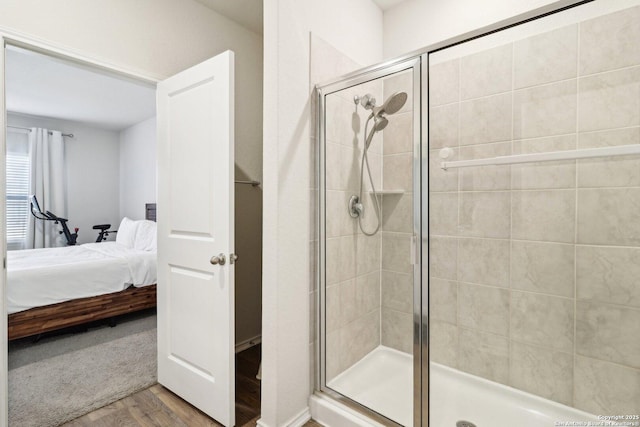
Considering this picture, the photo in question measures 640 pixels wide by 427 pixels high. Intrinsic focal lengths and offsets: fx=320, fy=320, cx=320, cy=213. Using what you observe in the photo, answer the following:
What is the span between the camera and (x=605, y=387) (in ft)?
4.95

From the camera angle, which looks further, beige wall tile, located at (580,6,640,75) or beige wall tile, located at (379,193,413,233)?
beige wall tile, located at (379,193,413,233)

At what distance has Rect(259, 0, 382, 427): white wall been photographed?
1.56m

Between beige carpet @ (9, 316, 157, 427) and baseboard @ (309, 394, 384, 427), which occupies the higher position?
baseboard @ (309, 394, 384, 427)

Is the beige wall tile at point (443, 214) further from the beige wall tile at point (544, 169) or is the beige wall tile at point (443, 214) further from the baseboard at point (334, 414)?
the baseboard at point (334, 414)

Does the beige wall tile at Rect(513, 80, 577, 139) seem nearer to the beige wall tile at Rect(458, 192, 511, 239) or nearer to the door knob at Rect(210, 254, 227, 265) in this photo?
the beige wall tile at Rect(458, 192, 511, 239)

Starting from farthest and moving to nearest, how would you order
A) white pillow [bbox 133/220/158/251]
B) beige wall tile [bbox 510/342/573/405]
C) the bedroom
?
white pillow [bbox 133/220/158/251], the bedroom, beige wall tile [bbox 510/342/573/405]

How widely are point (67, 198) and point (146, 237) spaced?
9.12ft

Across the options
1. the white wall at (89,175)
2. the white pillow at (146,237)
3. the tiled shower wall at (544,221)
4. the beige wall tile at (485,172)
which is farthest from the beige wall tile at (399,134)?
the white wall at (89,175)

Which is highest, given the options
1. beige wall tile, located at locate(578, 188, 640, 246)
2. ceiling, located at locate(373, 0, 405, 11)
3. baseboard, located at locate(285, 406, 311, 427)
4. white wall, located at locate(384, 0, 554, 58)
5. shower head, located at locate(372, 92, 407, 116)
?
ceiling, located at locate(373, 0, 405, 11)

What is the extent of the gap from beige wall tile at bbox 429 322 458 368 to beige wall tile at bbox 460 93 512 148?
100 cm

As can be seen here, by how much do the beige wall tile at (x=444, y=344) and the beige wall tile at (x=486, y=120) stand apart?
1.00 m

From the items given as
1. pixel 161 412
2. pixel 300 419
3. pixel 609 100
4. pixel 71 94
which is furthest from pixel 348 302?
pixel 71 94

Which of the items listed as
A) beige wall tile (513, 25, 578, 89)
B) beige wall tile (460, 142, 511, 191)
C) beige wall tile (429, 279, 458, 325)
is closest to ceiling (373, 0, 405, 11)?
beige wall tile (513, 25, 578, 89)

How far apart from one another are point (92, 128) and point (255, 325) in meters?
5.58
